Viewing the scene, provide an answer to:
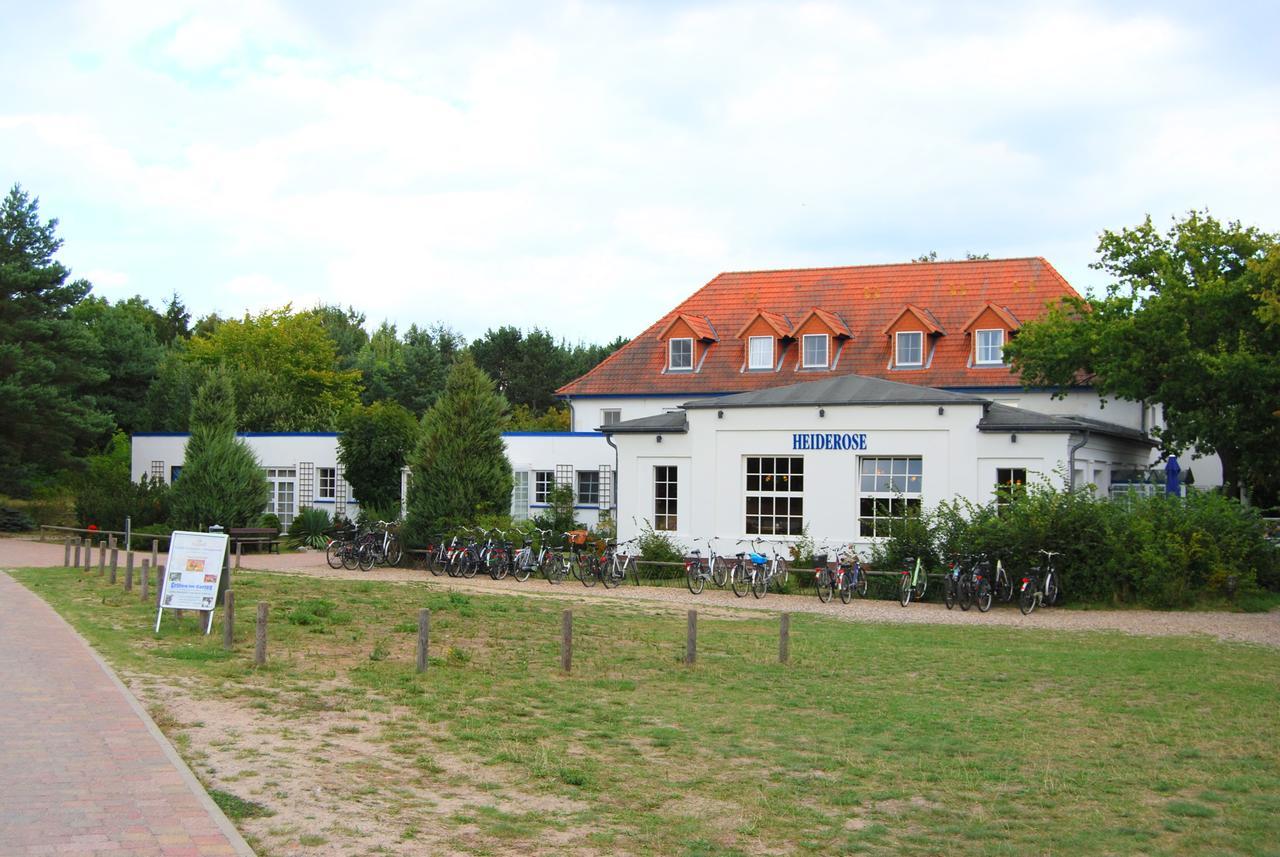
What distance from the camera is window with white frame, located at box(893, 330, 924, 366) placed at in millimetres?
38750

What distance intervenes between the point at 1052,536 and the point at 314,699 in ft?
50.7

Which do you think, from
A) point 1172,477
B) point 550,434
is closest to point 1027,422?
point 1172,477

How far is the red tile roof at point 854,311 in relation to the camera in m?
38.9

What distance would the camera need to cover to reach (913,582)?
75.5 ft

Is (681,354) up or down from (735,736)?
up

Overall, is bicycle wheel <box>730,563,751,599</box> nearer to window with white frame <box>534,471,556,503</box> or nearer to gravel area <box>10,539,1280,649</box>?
gravel area <box>10,539,1280,649</box>

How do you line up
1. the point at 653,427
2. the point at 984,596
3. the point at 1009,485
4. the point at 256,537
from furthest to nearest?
the point at 256,537 < the point at 653,427 < the point at 1009,485 < the point at 984,596

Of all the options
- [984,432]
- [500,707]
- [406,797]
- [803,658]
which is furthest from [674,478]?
[406,797]

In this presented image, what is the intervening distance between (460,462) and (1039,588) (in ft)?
46.8

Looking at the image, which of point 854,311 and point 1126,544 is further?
point 854,311

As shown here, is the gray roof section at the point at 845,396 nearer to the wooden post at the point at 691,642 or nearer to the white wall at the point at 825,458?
the white wall at the point at 825,458

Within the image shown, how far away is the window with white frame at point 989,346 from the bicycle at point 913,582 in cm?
1559

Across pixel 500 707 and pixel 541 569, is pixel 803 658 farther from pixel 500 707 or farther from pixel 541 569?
pixel 541 569

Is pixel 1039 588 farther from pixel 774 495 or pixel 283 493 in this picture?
pixel 283 493
